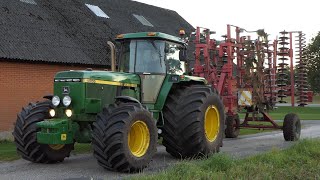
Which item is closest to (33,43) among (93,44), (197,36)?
(93,44)

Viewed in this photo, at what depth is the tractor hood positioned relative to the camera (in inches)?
362

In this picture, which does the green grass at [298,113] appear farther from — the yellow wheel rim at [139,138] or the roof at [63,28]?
the yellow wheel rim at [139,138]

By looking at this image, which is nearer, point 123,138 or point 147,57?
point 123,138

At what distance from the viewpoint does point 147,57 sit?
10.5m

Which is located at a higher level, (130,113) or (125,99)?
(125,99)

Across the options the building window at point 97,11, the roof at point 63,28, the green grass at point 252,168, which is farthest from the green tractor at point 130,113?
the building window at point 97,11

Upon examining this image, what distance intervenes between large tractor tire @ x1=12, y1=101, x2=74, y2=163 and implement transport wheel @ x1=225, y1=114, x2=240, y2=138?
22.0ft

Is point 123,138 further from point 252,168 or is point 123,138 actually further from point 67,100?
point 252,168

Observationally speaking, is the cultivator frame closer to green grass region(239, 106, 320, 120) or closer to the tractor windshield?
the tractor windshield

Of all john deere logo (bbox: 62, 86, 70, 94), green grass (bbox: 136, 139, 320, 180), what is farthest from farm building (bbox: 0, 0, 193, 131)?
green grass (bbox: 136, 139, 320, 180)

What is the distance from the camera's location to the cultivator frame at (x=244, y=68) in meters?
14.5

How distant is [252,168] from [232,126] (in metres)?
7.39

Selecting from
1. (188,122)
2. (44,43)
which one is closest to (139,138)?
(188,122)

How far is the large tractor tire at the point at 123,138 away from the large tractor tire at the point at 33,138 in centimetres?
156
